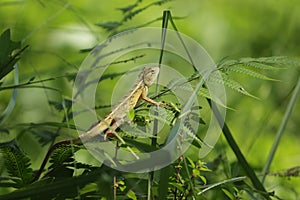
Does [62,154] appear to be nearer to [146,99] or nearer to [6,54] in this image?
[146,99]

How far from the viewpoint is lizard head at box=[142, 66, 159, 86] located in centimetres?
80

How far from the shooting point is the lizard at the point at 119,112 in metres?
0.72

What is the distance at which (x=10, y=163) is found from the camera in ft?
2.32

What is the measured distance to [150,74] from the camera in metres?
0.81

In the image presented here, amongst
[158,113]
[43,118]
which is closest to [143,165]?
[158,113]

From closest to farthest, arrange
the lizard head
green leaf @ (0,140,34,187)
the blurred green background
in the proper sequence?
green leaf @ (0,140,34,187) < the lizard head < the blurred green background

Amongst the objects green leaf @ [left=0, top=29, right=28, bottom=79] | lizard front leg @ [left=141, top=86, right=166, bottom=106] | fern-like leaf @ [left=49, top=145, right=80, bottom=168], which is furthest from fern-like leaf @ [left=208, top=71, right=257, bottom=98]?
green leaf @ [left=0, top=29, right=28, bottom=79]

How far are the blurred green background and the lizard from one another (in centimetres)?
64

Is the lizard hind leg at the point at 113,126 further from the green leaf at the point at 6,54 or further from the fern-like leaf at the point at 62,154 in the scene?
the green leaf at the point at 6,54

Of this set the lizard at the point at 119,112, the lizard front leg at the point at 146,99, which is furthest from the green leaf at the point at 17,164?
the lizard front leg at the point at 146,99

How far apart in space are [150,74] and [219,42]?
183 centimetres

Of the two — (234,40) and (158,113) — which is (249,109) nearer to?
(234,40)

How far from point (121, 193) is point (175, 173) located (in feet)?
0.27

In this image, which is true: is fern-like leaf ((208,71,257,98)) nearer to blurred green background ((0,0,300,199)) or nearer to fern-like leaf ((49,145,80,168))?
fern-like leaf ((49,145,80,168))
